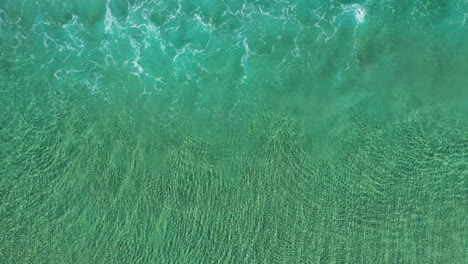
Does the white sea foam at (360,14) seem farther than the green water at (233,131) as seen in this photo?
Yes

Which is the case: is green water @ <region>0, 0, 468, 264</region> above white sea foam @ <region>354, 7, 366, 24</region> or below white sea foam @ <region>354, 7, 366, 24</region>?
below

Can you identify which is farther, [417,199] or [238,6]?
[238,6]

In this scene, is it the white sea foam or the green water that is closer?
the green water

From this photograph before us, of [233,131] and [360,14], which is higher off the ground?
[360,14]

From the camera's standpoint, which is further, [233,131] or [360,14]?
[360,14]

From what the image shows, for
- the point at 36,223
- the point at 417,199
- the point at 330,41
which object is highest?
the point at 330,41

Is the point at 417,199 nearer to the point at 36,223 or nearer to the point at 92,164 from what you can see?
the point at 92,164

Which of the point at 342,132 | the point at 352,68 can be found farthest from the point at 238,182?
the point at 352,68

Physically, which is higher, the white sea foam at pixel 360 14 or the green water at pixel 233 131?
the white sea foam at pixel 360 14
